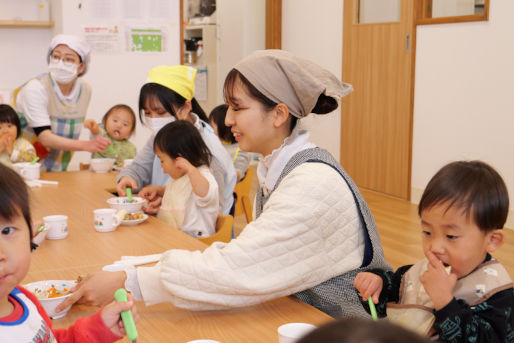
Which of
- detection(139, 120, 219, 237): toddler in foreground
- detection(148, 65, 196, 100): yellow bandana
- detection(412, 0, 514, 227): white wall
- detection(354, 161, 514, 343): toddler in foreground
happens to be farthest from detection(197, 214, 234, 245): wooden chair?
detection(412, 0, 514, 227): white wall

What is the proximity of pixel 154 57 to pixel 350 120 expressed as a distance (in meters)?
2.13

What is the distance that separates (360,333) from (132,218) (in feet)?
6.16

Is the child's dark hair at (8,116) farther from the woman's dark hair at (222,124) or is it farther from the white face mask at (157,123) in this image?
the woman's dark hair at (222,124)

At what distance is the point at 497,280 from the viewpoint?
4.12 feet

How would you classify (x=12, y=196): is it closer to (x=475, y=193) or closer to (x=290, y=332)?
(x=290, y=332)

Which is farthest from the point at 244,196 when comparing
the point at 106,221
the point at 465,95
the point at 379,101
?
the point at 379,101

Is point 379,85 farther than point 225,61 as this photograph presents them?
No

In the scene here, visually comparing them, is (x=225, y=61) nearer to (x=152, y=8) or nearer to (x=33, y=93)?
(x=152, y=8)

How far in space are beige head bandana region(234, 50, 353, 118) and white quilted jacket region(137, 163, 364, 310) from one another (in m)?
0.22

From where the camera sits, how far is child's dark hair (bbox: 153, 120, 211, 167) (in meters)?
2.45

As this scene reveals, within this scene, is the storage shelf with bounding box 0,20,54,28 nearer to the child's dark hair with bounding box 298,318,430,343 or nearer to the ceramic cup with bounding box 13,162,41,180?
the ceramic cup with bounding box 13,162,41,180

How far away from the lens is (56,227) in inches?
74.5

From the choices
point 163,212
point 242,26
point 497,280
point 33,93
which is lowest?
point 163,212

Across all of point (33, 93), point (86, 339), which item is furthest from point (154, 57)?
point (86, 339)
